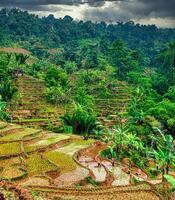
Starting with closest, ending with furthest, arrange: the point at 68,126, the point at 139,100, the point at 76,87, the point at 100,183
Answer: the point at 100,183 → the point at 68,126 → the point at 139,100 → the point at 76,87

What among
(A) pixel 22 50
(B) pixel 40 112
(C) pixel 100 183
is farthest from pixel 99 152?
(A) pixel 22 50

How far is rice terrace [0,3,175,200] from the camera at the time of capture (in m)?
17.0

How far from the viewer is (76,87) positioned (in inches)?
2362

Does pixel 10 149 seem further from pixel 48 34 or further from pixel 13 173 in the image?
pixel 48 34

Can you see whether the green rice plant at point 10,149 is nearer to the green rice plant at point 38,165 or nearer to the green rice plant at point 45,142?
the green rice plant at point 45,142

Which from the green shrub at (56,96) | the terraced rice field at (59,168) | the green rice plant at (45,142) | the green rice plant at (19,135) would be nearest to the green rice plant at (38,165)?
the terraced rice field at (59,168)

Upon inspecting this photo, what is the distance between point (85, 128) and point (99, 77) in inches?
1127

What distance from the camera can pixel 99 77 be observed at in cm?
6588

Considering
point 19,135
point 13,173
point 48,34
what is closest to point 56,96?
point 19,135

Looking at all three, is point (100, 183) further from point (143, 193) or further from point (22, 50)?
point (22, 50)

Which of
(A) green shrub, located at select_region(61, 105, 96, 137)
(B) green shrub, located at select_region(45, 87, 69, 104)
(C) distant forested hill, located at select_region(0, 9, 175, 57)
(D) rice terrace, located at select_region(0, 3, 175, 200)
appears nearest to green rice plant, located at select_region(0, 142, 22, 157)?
(D) rice terrace, located at select_region(0, 3, 175, 200)

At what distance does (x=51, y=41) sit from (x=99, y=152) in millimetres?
91377

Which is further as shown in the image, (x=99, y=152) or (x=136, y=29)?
(x=136, y=29)

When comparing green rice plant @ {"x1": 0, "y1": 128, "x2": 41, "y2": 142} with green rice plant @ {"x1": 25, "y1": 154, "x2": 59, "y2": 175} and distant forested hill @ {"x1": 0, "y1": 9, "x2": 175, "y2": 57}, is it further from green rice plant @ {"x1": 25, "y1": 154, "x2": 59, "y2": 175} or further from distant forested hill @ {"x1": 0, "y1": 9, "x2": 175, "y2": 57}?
distant forested hill @ {"x1": 0, "y1": 9, "x2": 175, "y2": 57}
